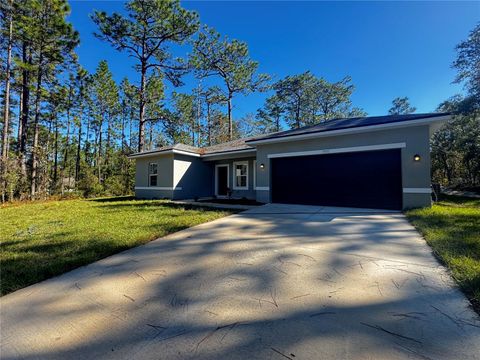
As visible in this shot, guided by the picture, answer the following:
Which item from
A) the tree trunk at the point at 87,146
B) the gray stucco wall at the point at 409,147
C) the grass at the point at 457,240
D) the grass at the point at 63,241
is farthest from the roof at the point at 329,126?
the tree trunk at the point at 87,146

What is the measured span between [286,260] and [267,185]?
686cm

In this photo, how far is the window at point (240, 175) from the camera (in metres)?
13.0

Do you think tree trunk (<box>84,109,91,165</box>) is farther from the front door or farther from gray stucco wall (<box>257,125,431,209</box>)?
gray stucco wall (<box>257,125,431,209</box>)

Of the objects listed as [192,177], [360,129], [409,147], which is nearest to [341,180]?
[360,129]

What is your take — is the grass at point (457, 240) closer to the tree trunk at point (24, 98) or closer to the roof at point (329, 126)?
the roof at point (329, 126)

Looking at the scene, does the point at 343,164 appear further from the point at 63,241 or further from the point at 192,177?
the point at 63,241

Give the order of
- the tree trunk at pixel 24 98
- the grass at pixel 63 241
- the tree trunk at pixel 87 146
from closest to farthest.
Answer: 1. the grass at pixel 63 241
2. the tree trunk at pixel 24 98
3. the tree trunk at pixel 87 146

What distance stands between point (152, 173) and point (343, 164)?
10605mm

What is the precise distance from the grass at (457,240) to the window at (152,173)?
12.3 metres

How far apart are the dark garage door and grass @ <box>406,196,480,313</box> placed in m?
1.31

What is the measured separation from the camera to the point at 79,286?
2789mm

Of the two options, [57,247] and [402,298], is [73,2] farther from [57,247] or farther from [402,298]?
[402,298]

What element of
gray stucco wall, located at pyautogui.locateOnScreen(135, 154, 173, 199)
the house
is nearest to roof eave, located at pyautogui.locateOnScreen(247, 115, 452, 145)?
the house

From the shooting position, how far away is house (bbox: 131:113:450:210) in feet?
23.8
